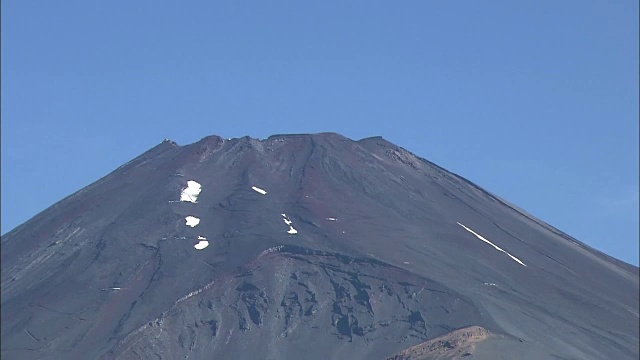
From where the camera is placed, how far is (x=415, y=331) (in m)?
93.1

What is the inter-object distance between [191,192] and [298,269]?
14996mm

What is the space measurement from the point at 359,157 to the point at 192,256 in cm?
2455

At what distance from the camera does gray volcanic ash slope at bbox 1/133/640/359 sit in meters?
90.3

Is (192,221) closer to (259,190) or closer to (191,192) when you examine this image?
(191,192)

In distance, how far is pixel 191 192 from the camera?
4373 inches

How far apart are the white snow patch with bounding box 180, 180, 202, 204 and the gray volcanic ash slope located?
20cm

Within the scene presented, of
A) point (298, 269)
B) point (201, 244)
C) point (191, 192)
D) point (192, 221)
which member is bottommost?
point (201, 244)

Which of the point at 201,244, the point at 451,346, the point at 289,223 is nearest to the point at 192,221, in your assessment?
the point at 201,244

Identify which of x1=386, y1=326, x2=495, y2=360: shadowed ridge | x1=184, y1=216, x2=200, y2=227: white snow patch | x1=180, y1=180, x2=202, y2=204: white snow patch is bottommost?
x1=386, y1=326, x2=495, y2=360: shadowed ridge

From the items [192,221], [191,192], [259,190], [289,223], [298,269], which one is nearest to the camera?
[298,269]

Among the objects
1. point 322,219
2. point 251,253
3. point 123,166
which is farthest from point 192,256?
point 123,166

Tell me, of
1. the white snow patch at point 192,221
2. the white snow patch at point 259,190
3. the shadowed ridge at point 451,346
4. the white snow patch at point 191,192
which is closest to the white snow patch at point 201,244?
the white snow patch at point 192,221

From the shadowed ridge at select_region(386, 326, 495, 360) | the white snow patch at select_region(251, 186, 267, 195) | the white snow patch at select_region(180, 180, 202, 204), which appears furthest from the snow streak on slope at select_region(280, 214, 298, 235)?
the shadowed ridge at select_region(386, 326, 495, 360)

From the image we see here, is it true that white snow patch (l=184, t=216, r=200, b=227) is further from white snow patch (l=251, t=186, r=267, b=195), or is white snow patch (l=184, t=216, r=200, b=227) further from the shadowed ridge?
the shadowed ridge
